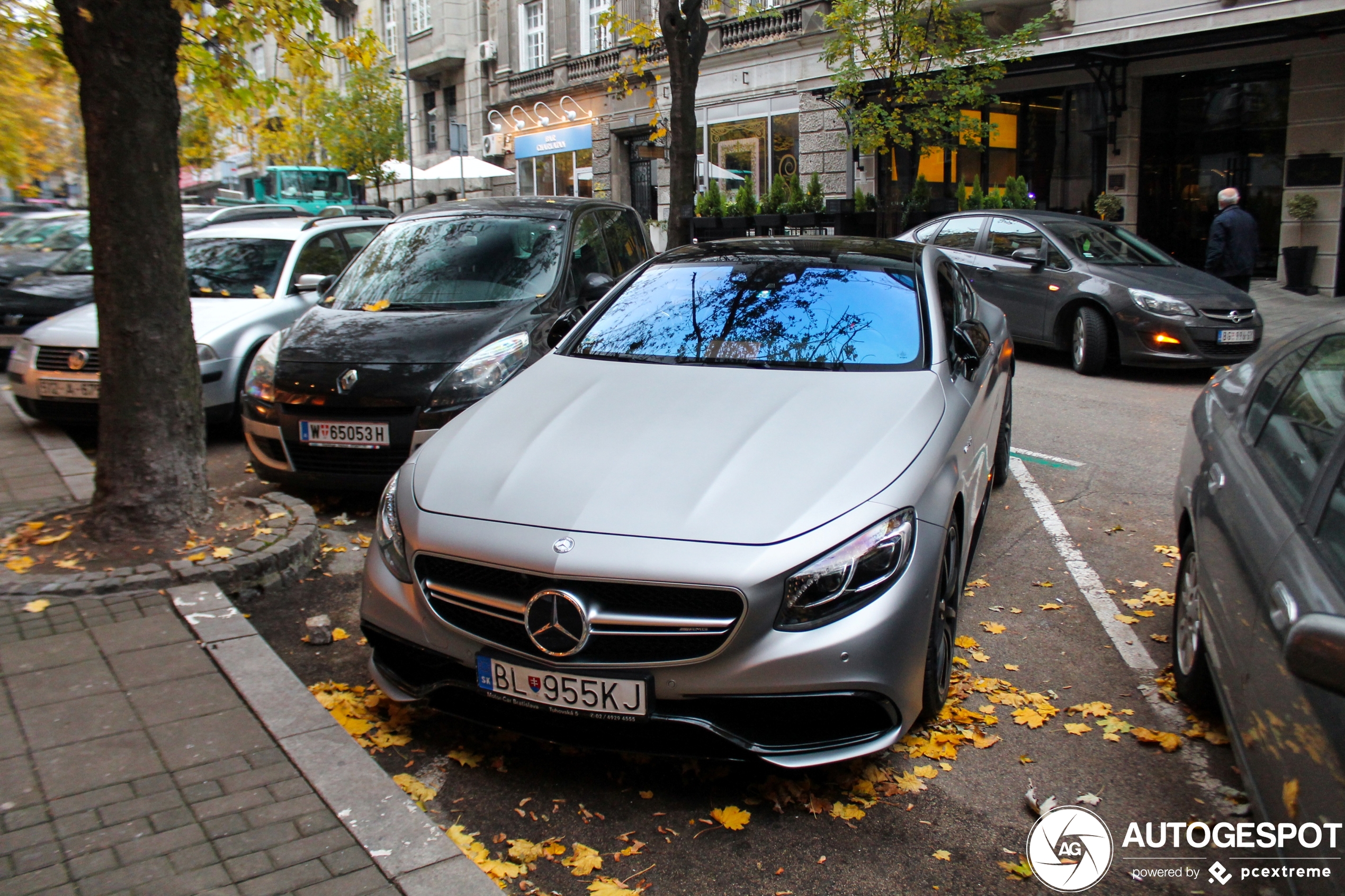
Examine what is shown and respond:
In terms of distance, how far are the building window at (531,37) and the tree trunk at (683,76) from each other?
21583mm

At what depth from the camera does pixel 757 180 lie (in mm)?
24891

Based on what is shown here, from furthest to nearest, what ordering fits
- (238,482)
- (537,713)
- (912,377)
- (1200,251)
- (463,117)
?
1. (463,117)
2. (1200,251)
3. (238,482)
4. (912,377)
5. (537,713)

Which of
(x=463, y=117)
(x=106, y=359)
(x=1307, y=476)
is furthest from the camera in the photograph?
(x=463, y=117)

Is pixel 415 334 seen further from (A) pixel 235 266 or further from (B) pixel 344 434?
(A) pixel 235 266

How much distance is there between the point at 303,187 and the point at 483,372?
26903mm

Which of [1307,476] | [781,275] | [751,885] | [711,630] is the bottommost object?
[751,885]

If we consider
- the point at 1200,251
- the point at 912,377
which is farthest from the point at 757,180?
the point at 912,377

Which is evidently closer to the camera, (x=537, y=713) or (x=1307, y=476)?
(x=1307, y=476)

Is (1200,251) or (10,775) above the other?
(1200,251)

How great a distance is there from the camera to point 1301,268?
621 inches

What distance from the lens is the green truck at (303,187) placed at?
2959cm

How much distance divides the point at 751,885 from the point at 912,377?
6.43 ft

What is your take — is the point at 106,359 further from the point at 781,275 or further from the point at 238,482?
the point at 781,275

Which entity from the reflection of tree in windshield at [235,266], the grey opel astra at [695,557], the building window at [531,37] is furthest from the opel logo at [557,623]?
the building window at [531,37]
